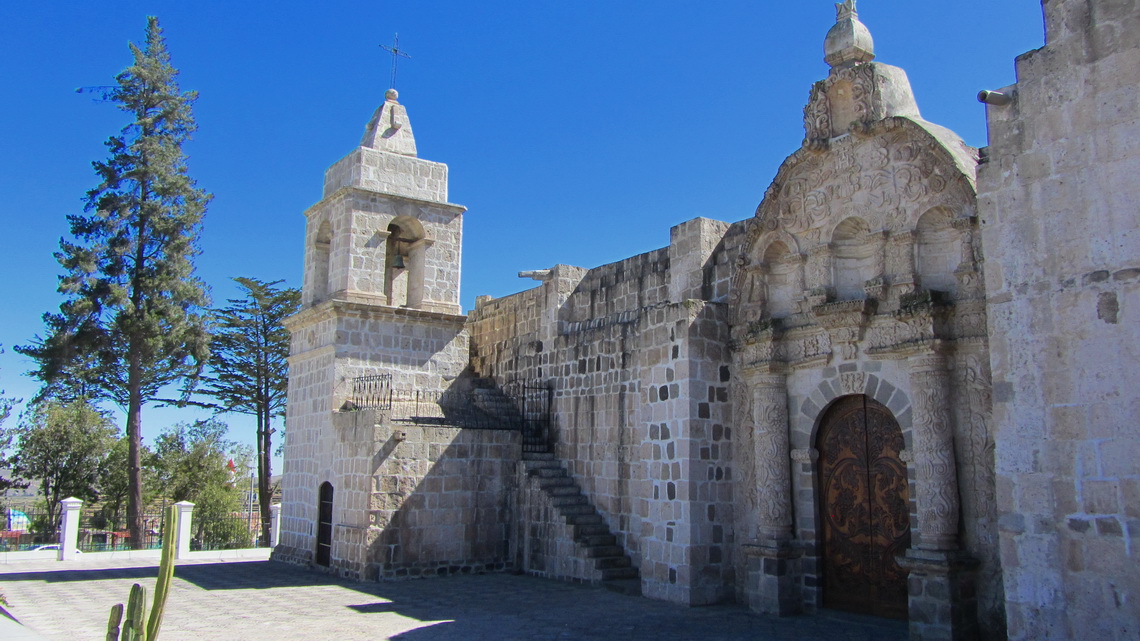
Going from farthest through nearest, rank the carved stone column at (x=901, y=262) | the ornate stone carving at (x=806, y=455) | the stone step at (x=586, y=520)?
the stone step at (x=586, y=520), the ornate stone carving at (x=806, y=455), the carved stone column at (x=901, y=262)

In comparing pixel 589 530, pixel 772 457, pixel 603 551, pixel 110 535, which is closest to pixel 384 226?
pixel 589 530

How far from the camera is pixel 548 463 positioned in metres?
12.6

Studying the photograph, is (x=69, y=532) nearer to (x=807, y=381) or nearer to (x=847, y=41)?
(x=807, y=381)

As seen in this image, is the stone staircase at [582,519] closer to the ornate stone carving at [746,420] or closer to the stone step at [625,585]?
the stone step at [625,585]

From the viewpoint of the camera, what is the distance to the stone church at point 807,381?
598cm

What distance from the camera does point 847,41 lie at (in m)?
9.09

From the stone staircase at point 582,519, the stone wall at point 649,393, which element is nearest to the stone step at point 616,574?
the stone staircase at point 582,519

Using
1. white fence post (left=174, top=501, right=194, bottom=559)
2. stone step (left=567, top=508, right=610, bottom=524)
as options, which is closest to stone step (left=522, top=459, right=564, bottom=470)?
stone step (left=567, top=508, right=610, bottom=524)

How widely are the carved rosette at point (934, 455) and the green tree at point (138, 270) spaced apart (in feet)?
57.1

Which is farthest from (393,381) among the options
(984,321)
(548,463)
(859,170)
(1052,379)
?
(1052,379)

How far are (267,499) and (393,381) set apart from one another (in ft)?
43.4

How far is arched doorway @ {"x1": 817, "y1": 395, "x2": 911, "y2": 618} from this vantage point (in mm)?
8195

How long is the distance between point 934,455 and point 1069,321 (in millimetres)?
1977

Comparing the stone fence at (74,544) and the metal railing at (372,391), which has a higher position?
the metal railing at (372,391)
